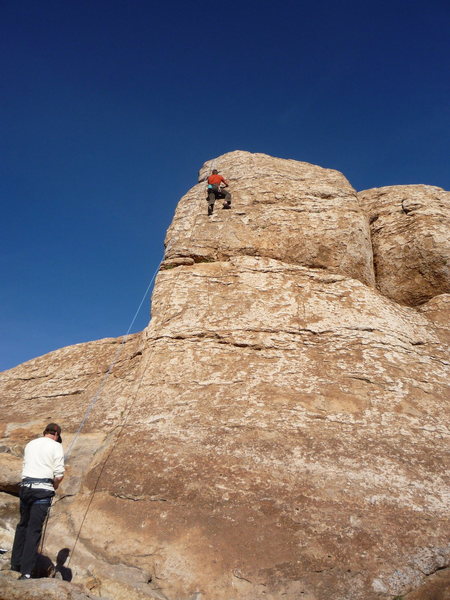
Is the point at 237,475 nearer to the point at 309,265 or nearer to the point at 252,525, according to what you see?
the point at 252,525

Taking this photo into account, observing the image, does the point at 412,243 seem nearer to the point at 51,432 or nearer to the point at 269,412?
the point at 269,412

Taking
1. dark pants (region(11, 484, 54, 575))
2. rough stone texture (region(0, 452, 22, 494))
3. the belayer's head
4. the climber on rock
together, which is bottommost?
dark pants (region(11, 484, 54, 575))

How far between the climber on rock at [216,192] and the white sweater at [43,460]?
8.17 metres

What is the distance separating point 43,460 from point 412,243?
33.5 ft

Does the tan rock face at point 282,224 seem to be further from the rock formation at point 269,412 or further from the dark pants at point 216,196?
the dark pants at point 216,196

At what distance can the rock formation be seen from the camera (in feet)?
17.9

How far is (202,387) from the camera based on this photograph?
8.08 metres

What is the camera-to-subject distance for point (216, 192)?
12.6 meters

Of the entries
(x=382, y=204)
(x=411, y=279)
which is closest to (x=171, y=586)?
(x=411, y=279)

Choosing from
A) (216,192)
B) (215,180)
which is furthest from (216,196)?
(215,180)

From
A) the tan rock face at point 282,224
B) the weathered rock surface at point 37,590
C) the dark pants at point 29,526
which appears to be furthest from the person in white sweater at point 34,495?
the tan rock face at point 282,224

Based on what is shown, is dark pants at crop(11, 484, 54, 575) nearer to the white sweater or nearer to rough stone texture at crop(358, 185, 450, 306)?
the white sweater

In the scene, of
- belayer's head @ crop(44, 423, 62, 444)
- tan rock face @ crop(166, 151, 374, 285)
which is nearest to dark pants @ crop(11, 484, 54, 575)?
belayer's head @ crop(44, 423, 62, 444)

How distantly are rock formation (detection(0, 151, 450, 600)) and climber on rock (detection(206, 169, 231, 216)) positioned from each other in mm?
Answer: 288
